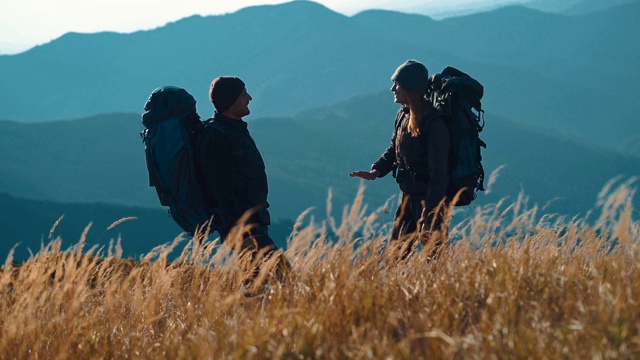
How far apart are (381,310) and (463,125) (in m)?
2.33

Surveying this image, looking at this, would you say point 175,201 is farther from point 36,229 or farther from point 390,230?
point 36,229

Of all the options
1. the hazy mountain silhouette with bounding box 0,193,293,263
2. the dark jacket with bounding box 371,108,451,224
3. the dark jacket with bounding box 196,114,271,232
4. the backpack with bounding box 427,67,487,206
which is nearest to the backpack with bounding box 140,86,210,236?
the dark jacket with bounding box 196,114,271,232

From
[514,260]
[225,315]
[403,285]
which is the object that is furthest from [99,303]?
[514,260]

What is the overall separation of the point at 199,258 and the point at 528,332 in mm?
2464

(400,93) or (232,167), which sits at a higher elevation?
(400,93)

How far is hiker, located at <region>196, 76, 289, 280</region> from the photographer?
5191 mm

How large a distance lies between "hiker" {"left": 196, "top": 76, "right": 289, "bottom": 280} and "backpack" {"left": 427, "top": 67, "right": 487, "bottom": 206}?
55.8 inches

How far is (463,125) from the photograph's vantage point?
568 cm

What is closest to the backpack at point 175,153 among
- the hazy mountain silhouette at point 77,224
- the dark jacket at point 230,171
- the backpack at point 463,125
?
the dark jacket at point 230,171

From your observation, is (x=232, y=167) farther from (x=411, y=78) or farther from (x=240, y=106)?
(x=411, y=78)

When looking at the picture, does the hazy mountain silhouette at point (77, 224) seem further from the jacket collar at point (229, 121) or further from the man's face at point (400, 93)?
the jacket collar at point (229, 121)

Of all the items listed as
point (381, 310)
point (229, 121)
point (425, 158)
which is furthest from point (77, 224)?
point (381, 310)

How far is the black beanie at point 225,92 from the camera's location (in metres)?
5.30

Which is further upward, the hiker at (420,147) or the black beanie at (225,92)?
the black beanie at (225,92)
